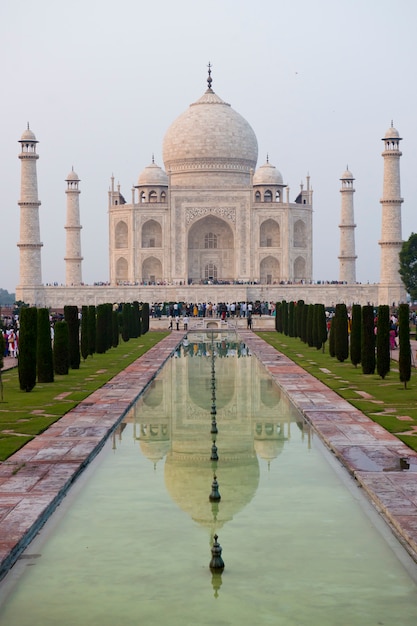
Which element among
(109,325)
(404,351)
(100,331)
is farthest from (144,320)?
(404,351)

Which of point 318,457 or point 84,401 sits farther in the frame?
point 84,401

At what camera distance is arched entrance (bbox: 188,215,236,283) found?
4281 cm

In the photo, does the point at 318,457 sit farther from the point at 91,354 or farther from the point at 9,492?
the point at 91,354

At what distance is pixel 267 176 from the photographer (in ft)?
145

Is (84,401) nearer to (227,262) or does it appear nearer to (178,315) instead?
(178,315)

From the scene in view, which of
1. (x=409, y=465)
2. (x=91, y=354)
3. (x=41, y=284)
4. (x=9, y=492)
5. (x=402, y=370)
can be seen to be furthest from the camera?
(x=41, y=284)

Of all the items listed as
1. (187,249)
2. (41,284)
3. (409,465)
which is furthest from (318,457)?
(187,249)

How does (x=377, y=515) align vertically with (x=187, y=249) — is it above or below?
below

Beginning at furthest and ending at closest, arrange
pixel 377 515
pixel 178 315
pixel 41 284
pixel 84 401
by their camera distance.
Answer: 1. pixel 41 284
2. pixel 178 315
3. pixel 84 401
4. pixel 377 515

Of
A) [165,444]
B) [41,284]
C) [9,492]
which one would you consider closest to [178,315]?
[41,284]

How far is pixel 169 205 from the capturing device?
41.8m

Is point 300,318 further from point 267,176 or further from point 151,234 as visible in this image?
point 267,176

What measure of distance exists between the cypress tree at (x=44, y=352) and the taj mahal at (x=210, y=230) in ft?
78.8

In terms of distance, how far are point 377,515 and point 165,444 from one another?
9.47 ft
